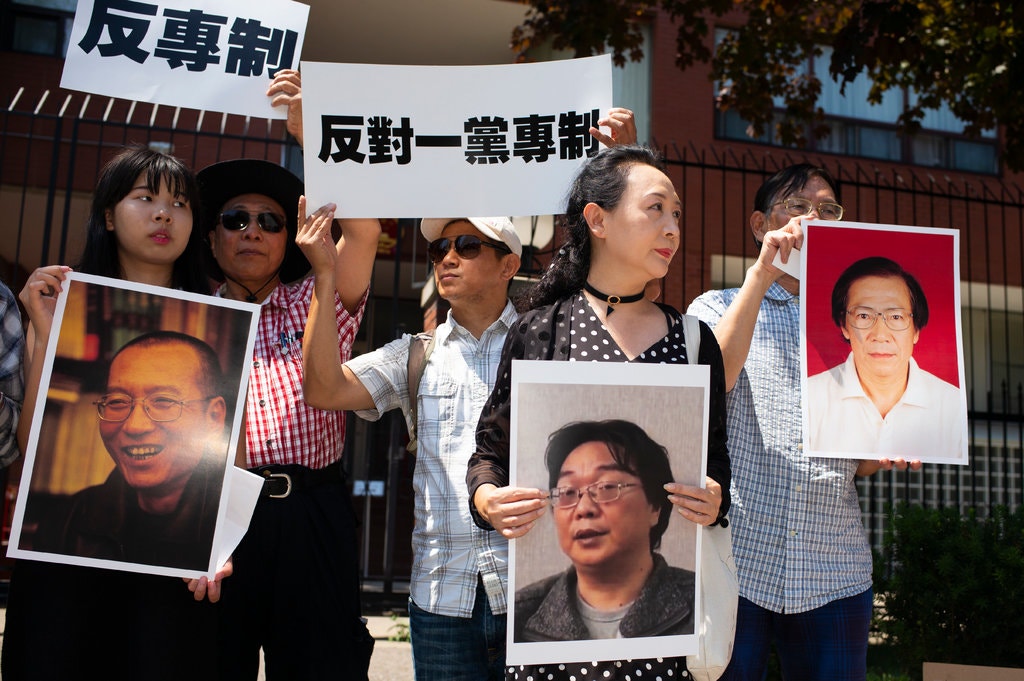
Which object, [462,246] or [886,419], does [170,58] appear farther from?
[886,419]

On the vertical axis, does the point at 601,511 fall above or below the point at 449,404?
below

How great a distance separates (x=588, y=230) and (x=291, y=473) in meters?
1.10

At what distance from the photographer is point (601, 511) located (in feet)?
5.96

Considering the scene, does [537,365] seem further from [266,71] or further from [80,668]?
[266,71]

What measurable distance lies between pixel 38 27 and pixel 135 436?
9153 millimetres

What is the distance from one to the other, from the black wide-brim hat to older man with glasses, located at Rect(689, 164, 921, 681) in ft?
4.30

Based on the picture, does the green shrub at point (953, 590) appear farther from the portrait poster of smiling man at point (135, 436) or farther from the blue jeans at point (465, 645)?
the portrait poster of smiling man at point (135, 436)

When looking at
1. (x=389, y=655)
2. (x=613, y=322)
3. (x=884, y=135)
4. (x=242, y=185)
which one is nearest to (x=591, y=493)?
(x=613, y=322)

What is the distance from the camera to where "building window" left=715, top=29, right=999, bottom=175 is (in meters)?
12.0

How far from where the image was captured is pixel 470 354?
2.64 metres

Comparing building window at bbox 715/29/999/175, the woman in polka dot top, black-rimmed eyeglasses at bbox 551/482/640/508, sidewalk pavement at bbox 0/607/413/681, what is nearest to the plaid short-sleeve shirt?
the woman in polka dot top

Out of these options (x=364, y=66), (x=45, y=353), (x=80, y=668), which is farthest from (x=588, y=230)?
(x=80, y=668)

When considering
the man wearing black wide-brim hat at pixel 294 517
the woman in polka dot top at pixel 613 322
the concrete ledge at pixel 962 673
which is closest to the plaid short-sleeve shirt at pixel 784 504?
the concrete ledge at pixel 962 673

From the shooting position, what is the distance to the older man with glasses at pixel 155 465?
2.11 metres
